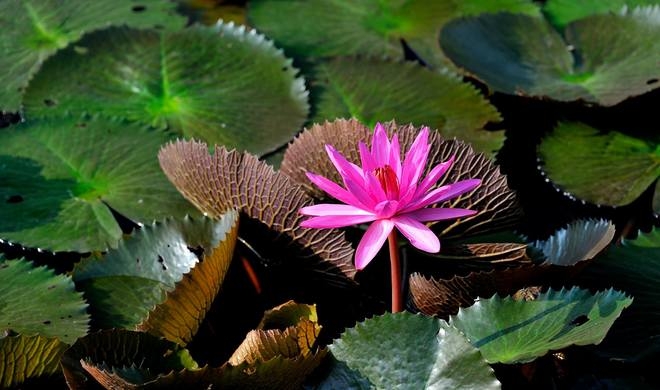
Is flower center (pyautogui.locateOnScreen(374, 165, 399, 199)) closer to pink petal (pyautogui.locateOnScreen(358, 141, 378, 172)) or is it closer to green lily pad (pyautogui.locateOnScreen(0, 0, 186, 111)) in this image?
pink petal (pyautogui.locateOnScreen(358, 141, 378, 172))

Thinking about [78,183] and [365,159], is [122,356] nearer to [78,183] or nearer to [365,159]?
[365,159]


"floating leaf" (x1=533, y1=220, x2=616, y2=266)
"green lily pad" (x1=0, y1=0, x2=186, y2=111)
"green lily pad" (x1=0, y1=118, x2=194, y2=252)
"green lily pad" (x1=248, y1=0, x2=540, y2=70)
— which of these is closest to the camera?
"floating leaf" (x1=533, y1=220, x2=616, y2=266)

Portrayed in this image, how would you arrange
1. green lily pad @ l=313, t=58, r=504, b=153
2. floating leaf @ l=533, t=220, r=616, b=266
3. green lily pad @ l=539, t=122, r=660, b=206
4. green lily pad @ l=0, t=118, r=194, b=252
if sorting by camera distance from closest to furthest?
floating leaf @ l=533, t=220, r=616, b=266, green lily pad @ l=0, t=118, r=194, b=252, green lily pad @ l=539, t=122, r=660, b=206, green lily pad @ l=313, t=58, r=504, b=153

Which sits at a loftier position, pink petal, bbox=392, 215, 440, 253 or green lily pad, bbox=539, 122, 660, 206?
pink petal, bbox=392, 215, 440, 253

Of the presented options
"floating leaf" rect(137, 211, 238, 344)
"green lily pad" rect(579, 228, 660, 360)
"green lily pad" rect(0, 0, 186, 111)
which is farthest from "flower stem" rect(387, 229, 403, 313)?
"green lily pad" rect(0, 0, 186, 111)

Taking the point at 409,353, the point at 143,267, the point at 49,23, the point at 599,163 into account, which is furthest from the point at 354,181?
the point at 49,23

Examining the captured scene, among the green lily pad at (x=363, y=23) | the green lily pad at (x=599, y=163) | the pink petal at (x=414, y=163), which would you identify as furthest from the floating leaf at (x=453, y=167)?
the green lily pad at (x=363, y=23)
